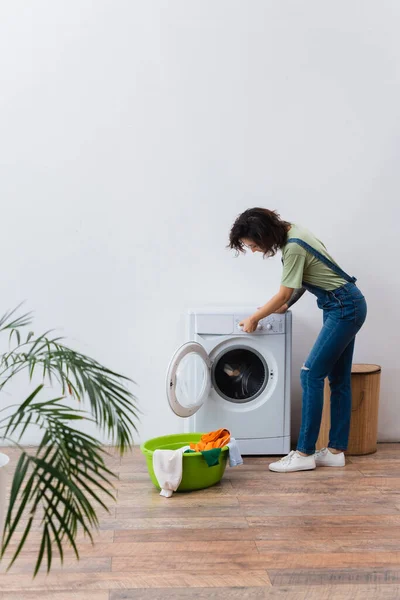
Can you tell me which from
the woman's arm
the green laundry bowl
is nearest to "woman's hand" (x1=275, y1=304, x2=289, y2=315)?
the woman's arm

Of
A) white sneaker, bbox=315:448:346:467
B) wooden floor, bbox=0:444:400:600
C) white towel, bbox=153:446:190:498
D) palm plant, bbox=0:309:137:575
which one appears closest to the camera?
palm plant, bbox=0:309:137:575

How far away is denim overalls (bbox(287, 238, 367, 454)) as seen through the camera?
354 centimetres

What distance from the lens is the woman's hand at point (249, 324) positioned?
3.68 metres

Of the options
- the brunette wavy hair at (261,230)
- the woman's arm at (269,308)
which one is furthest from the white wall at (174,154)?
the brunette wavy hair at (261,230)

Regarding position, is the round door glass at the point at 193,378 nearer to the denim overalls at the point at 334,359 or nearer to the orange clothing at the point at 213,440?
the orange clothing at the point at 213,440

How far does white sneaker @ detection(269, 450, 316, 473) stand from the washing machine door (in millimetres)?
469

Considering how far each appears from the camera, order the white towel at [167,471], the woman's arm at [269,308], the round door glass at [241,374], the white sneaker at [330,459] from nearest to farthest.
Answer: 1. the white towel at [167,471]
2. the woman's arm at [269,308]
3. the white sneaker at [330,459]
4. the round door glass at [241,374]

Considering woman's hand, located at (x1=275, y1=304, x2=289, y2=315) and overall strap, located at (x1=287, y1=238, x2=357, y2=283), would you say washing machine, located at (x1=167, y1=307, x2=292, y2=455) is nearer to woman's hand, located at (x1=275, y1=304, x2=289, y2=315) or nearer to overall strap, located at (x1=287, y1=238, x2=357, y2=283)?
woman's hand, located at (x1=275, y1=304, x2=289, y2=315)

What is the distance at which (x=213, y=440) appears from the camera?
348 cm

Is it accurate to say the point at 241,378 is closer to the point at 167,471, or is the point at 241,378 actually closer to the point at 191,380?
the point at 191,380

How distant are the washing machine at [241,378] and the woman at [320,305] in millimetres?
106

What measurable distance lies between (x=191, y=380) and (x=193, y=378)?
1 cm

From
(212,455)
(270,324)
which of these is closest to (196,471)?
(212,455)

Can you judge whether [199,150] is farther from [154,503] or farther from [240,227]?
[154,503]
